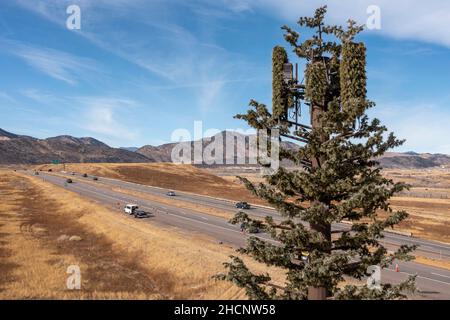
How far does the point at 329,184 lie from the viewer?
1160 centimetres

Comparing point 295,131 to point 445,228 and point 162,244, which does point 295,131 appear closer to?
point 162,244

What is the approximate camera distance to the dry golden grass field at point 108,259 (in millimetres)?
28281

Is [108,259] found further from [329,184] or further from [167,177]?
[167,177]

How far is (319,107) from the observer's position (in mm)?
12320

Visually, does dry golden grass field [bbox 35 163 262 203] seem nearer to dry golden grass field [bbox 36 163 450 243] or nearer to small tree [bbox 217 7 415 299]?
dry golden grass field [bbox 36 163 450 243]

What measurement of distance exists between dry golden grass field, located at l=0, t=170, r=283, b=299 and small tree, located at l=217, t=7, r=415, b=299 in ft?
52.4

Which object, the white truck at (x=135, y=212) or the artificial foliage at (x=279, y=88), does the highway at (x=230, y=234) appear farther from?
the artificial foliage at (x=279, y=88)

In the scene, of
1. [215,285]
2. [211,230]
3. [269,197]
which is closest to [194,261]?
[215,285]

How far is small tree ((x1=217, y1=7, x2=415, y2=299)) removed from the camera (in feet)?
36.4

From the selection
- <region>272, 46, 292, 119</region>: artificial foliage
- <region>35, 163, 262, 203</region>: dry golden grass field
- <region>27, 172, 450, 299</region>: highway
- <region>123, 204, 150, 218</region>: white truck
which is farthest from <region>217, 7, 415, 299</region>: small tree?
<region>35, 163, 262, 203</region>: dry golden grass field

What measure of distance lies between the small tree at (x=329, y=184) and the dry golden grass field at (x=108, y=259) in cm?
1596

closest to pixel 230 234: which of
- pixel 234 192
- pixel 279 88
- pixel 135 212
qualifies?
pixel 135 212

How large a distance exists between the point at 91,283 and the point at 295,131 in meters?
25.5

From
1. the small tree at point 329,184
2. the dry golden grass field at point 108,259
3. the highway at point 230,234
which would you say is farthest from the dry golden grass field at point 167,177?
the small tree at point 329,184
